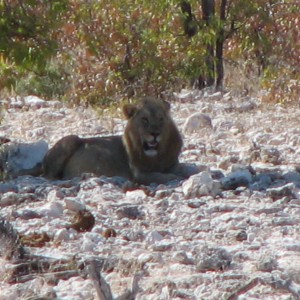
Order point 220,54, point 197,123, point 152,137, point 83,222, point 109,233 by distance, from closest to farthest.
→ point 109,233 < point 83,222 < point 152,137 < point 197,123 < point 220,54

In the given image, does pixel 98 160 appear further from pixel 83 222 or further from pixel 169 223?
pixel 83 222

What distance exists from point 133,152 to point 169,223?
2.96m

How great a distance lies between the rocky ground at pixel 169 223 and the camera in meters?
6.51

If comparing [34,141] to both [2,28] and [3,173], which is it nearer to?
[3,173]

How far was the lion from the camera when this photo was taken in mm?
11156

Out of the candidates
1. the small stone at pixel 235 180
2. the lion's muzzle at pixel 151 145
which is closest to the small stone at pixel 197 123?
the lion's muzzle at pixel 151 145

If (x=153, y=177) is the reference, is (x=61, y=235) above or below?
above

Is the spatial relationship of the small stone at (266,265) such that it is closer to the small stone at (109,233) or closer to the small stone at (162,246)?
the small stone at (162,246)

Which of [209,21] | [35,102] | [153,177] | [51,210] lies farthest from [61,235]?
[209,21]

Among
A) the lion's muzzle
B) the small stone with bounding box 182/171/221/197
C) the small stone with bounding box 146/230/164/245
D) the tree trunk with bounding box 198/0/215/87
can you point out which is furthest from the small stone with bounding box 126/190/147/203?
the tree trunk with bounding box 198/0/215/87

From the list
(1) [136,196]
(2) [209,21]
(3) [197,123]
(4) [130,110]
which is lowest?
(3) [197,123]

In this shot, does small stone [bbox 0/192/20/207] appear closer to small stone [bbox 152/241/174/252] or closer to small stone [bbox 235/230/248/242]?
small stone [bbox 152/241/174/252]

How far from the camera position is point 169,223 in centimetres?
843

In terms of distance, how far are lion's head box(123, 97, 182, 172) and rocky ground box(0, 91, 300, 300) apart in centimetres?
33
